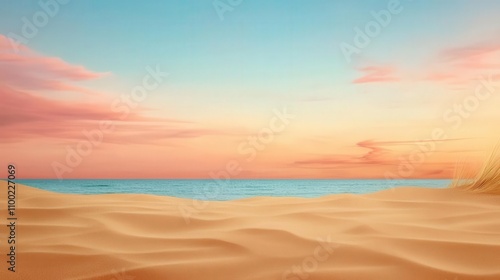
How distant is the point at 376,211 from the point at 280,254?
108 centimetres

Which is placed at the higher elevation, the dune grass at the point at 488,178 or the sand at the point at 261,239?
the dune grass at the point at 488,178

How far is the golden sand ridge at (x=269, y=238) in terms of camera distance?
1553mm

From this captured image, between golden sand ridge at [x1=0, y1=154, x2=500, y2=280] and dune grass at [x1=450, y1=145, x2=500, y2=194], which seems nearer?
golden sand ridge at [x1=0, y1=154, x2=500, y2=280]

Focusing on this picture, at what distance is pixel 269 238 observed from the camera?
6.44 ft

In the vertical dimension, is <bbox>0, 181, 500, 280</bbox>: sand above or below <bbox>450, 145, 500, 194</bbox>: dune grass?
below

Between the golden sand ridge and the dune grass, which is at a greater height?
the dune grass

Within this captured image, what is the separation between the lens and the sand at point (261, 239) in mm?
1551

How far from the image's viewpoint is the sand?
1.55 meters

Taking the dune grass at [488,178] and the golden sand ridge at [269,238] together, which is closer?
the golden sand ridge at [269,238]

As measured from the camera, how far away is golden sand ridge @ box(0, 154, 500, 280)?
1.55 meters

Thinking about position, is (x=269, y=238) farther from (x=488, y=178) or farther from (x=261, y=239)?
(x=488, y=178)

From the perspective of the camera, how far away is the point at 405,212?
2.62 metres

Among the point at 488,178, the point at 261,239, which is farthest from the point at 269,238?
the point at 488,178

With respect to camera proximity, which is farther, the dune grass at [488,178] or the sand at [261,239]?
the dune grass at [488,178]
